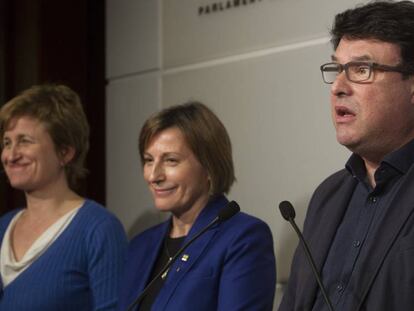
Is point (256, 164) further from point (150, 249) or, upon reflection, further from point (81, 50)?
point (81, 50)

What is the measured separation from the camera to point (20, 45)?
12.9 ft

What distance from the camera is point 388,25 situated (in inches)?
78.8

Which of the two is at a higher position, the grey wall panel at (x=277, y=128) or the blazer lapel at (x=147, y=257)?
the grey wall panel at (x=277, y=128)

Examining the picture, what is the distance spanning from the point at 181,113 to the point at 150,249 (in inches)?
18.1

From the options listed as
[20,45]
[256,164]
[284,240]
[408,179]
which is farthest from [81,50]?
[408,179]

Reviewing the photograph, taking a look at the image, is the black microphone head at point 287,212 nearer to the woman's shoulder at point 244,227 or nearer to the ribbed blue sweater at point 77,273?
the woman's shoulder at point 244,227

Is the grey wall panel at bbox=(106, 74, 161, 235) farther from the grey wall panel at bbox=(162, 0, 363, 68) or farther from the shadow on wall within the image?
the grey wall panel at bbox=(162, 0, 363, 68)

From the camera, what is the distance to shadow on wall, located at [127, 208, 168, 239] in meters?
3.65

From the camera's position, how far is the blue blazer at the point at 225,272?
97.8 inches

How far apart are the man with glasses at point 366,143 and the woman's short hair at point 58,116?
138cm

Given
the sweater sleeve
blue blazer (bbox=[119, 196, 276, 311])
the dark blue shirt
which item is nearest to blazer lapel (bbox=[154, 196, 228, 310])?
blue blazer (bbox=[119, 196, 276, 311])

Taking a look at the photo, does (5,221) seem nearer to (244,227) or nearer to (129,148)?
(129,148)

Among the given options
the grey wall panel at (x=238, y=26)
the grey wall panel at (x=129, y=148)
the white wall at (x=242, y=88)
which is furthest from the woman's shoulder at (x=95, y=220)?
the grey wall panel at (x=238, y=26)

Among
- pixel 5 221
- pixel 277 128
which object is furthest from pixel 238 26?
pixel 5 221
